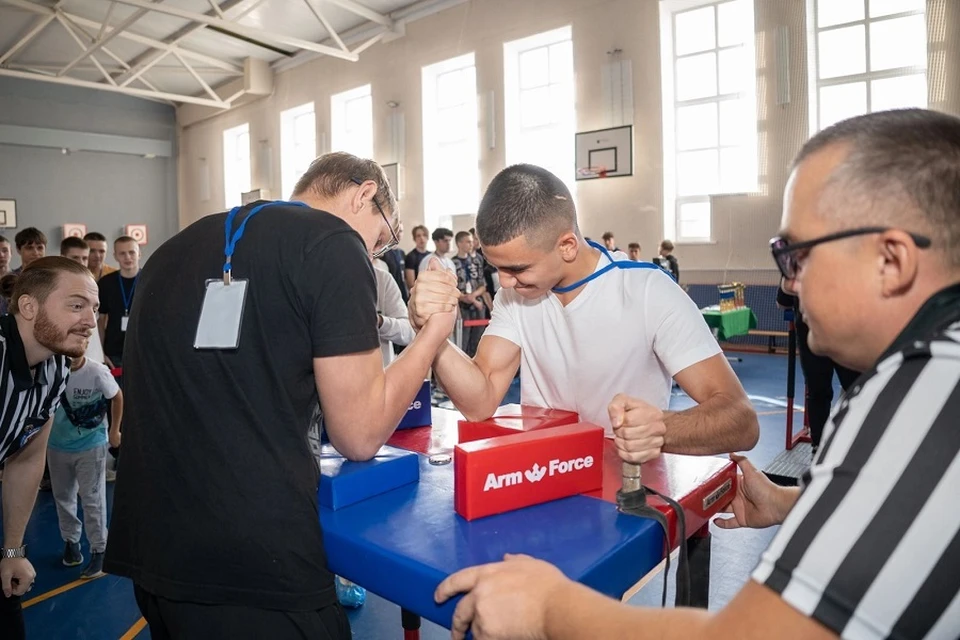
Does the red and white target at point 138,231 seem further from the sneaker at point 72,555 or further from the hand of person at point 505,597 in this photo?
the hand of person at point 505,597

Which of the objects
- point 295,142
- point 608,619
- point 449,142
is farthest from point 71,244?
point 295,142

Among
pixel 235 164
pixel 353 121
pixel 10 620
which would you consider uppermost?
pixel 353 121

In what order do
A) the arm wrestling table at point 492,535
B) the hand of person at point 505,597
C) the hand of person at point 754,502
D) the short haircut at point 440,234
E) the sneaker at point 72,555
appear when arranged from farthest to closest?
the short haircut at point 440,234, the sneaker at point 72,555, the hand of person at point 754,502, the arm wrestling table at point 492,535, the hand of person at point 505,597

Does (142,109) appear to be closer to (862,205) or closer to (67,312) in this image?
(67,312)

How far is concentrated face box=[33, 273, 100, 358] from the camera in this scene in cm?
209

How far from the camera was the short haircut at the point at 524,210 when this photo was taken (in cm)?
192

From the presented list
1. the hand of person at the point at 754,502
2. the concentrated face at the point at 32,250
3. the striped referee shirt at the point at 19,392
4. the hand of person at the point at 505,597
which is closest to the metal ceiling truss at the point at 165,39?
the concentrated face at the point at 32,250

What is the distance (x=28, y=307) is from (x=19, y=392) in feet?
0.89

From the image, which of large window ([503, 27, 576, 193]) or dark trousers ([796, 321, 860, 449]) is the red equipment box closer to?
dark trousers ([796, 321, 860, 449])

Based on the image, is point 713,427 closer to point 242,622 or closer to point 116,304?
point 242,622

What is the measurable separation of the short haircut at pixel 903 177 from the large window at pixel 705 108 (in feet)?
33.2

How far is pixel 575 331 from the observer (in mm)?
2127

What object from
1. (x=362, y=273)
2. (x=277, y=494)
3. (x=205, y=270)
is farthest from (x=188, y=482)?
(x=362, y=273)

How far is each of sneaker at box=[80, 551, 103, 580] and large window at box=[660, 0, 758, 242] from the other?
919 cm
